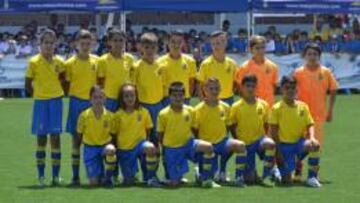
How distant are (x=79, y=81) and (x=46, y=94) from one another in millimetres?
434

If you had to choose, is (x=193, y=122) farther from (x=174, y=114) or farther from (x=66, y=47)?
(x=66, y=47)

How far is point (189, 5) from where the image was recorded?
2817cm

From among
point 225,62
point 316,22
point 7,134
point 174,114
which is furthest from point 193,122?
point 316,22

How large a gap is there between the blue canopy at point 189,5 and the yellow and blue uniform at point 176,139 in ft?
54.7

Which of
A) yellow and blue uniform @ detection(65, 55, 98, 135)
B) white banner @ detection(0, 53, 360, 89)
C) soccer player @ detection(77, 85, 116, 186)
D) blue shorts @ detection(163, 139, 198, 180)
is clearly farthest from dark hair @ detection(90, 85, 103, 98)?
white banner @ detection(0, 53, 360, 89)

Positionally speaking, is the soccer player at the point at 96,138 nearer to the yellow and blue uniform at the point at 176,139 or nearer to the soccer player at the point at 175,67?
the yellow and blue uniform at the point at 176,139

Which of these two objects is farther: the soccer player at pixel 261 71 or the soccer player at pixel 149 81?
the soccer player at pixel 261 71

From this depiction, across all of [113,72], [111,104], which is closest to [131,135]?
[111,104]

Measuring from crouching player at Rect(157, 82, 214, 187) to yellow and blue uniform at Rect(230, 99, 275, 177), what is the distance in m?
Result: 0.56

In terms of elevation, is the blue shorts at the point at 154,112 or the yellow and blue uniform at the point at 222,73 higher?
the yellow and blue uniform at the point at 222,73

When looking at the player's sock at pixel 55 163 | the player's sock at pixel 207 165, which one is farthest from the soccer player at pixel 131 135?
the player's sock at pixel 55 163

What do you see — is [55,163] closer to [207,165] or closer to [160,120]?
[160,120]

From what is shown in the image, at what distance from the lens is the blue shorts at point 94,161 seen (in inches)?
451

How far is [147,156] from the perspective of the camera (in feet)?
37.3
